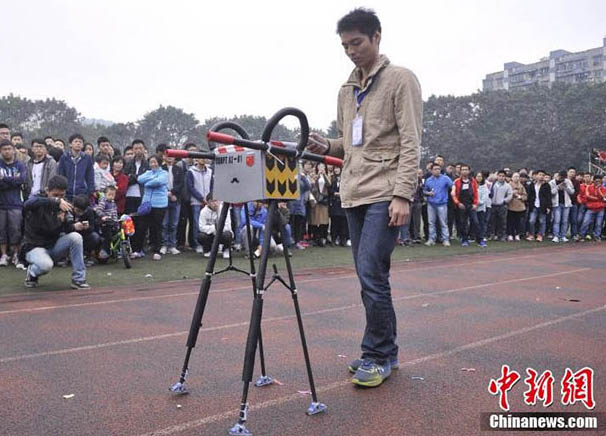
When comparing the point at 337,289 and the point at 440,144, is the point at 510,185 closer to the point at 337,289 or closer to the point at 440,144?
the point at 337,289

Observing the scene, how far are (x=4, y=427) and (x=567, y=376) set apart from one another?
3625 mm

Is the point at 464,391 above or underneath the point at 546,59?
underneath

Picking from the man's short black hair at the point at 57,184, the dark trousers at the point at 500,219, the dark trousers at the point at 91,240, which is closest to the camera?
the man's short black hair at the point at 57,184

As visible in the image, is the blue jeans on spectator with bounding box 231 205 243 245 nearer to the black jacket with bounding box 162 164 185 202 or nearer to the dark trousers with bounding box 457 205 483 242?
the black jacket with bounding box 162 164 185 202

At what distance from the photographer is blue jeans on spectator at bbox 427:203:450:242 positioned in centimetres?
1391

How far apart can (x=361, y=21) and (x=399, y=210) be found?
1196mm

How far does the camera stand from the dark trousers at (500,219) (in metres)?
15.8

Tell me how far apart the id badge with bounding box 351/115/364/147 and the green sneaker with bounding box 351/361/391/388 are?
148cm

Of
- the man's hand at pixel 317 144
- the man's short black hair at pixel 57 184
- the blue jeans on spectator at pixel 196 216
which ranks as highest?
the man's hand at pixel 317 144

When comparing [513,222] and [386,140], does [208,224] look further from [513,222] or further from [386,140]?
[513,222]

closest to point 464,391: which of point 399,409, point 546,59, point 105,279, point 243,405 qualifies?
point 399,409

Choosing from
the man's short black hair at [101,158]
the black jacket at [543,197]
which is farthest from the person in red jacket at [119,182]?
the black jacket at [543,197]

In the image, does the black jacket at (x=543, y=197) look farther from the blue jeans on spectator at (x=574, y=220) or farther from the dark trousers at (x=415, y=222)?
the dark trousers at (x=415, y=222)

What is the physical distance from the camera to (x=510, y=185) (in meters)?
16.0
